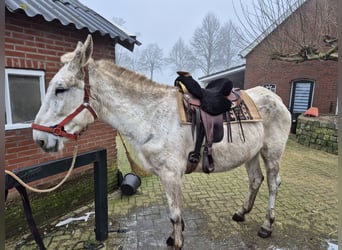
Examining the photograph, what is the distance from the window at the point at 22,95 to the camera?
2498 millimetres

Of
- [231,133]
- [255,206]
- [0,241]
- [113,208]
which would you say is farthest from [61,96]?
[255,206]

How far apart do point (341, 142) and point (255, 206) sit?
349 centimetres

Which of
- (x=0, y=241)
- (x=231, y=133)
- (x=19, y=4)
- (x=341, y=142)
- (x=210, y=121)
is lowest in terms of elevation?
(x=0, y=241)

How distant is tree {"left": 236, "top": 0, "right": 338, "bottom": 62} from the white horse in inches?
226

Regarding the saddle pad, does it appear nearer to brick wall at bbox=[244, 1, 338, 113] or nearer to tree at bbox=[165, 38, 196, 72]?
brick wall at bbox=[244, 1, 338, 113]

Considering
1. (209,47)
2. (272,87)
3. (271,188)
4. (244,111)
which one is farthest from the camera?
(209,47)

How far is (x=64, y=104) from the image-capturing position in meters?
1.82

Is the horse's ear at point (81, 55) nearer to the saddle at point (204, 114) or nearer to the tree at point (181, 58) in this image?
the saddle at point (204, 114)

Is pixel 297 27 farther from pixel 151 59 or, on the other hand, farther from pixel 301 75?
pixel 151 59

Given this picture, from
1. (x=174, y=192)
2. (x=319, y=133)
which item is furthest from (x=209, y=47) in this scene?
(x=174, y=192)

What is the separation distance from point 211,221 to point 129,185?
153cm

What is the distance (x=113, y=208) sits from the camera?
11.4 feet

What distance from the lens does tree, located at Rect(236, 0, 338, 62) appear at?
650 cm

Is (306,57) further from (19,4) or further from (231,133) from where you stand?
(19,4)
